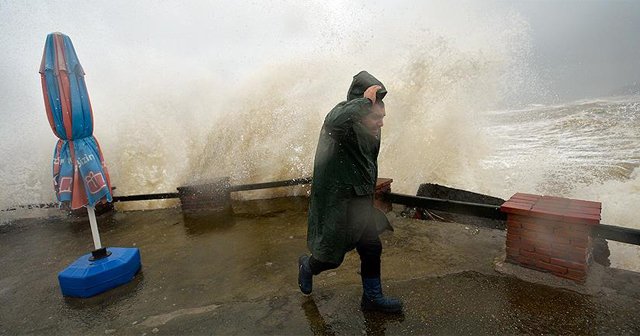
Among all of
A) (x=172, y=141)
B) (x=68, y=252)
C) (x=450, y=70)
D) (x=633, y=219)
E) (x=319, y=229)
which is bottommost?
(x=633, y=219)

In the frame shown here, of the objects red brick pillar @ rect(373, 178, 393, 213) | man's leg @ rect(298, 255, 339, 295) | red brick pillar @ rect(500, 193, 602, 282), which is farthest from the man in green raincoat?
red brick pillar @ rect(373, 178, 393, 213)

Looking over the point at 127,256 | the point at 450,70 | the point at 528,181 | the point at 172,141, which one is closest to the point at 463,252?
the point at 127,256

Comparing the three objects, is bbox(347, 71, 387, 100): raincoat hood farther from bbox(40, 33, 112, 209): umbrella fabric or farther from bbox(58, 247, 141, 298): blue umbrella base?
bbox(58, 247, 141, 298): blue umbrella base

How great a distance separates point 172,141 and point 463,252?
713cm

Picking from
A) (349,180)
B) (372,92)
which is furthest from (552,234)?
(372,92)

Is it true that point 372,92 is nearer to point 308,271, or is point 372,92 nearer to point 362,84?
point 362,84

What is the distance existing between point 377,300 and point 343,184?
3.30 feet

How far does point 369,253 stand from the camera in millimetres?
2629

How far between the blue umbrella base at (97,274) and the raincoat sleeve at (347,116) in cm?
285

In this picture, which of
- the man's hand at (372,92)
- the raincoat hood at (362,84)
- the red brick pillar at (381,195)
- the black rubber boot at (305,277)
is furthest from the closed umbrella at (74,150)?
the red brick pillar at (381,195)

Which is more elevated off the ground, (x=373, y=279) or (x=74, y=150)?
(x=74, y=150)

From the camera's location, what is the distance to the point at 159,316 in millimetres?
2977

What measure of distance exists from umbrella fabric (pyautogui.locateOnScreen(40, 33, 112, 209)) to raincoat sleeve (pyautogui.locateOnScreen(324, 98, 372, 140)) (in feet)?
8.21

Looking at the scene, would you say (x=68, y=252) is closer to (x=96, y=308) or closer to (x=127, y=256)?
(x=127, y=256)
